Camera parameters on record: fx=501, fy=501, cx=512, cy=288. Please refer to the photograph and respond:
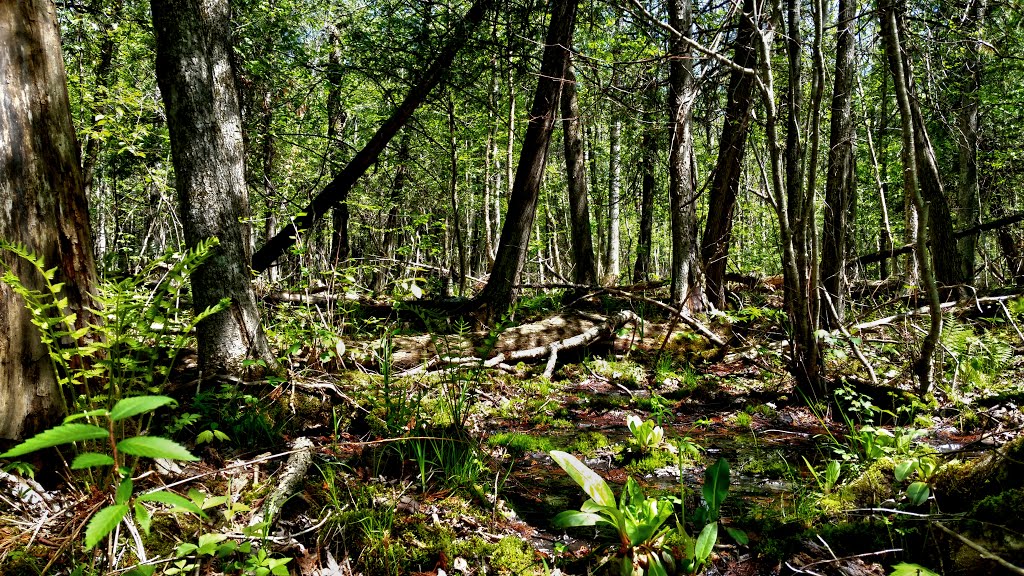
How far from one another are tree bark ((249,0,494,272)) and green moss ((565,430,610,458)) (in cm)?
309

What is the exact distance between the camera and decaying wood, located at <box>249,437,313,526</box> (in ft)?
6.46

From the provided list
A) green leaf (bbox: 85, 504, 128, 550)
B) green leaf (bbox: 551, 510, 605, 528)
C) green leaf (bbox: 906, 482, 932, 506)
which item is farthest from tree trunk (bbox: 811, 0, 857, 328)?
green leaf (bbox: 85, 504, 128, 550)

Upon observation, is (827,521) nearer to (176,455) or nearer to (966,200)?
(176,455)

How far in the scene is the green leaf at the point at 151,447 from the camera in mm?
1014

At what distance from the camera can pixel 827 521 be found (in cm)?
210

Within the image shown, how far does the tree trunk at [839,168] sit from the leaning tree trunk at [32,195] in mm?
5336

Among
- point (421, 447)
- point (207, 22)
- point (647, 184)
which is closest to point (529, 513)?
point (421, 447)

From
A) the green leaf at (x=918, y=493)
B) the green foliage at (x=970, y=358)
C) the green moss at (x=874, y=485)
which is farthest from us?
the green foliage at (x=970, y=358)

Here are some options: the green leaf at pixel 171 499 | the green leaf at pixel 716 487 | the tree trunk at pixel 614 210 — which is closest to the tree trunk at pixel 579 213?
the tree trunk at pixel 614 210

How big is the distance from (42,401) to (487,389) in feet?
9.92

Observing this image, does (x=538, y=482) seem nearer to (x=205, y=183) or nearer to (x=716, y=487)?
(x=716, y=487)

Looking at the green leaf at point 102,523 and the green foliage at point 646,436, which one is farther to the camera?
the green foliage at point 646,436

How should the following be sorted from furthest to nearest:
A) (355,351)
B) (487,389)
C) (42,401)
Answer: (487,389) → (355,351) → (42,401)

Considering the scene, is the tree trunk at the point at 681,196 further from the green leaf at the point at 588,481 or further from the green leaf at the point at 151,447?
the green leaf at the point at 151,447
